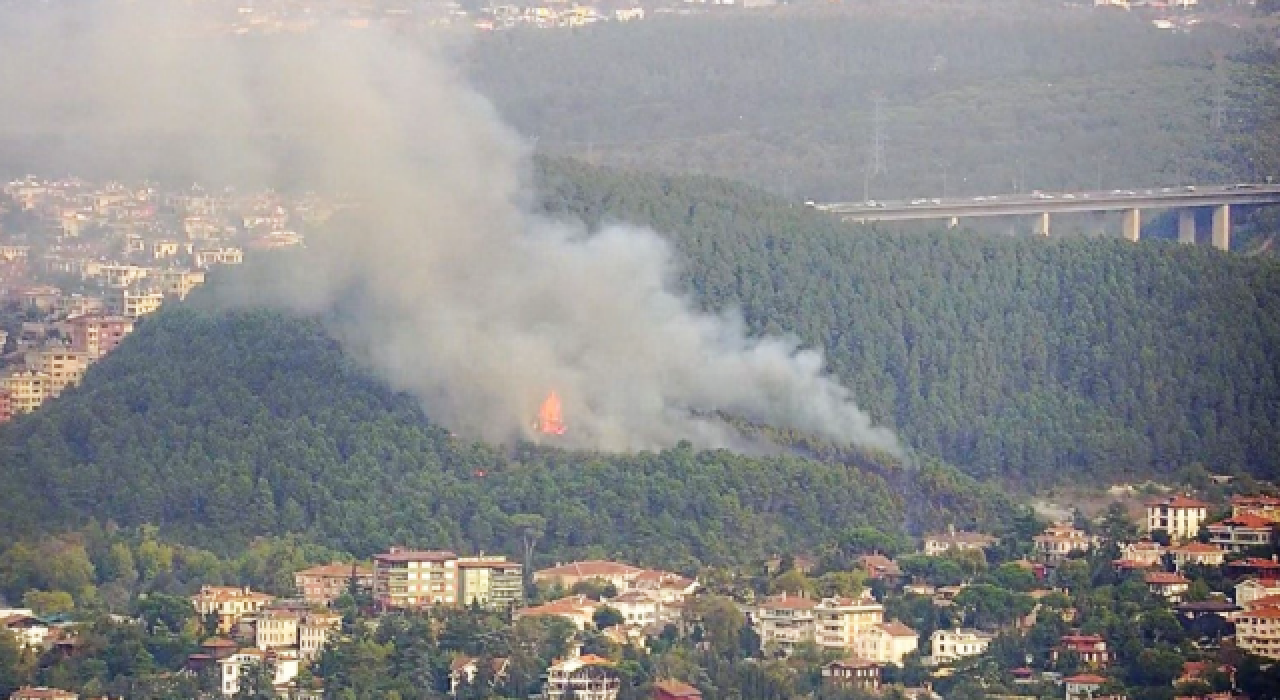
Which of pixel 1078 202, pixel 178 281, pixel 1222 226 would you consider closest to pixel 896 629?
pixel 178 281

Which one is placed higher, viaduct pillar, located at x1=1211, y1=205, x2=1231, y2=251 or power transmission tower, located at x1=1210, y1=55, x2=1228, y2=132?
power transmission tower, located at x1=1210, y1=55, x2=1228, y2=132

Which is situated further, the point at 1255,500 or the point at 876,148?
the point at 876,148

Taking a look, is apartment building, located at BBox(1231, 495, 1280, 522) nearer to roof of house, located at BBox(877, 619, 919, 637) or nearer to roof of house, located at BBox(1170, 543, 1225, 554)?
roof of house, located at BBox(1170, 543, 1225, 554)

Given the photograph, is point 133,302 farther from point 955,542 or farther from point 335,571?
point 955,542

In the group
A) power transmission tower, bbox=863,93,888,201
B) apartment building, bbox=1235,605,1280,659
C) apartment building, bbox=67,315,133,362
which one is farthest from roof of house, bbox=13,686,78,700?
power transmission tower, bbox=863,93,888,201

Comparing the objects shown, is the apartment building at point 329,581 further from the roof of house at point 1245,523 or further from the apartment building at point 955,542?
the roof of house at point 1245,523

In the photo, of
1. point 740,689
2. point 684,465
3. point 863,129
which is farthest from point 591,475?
point 863,129
